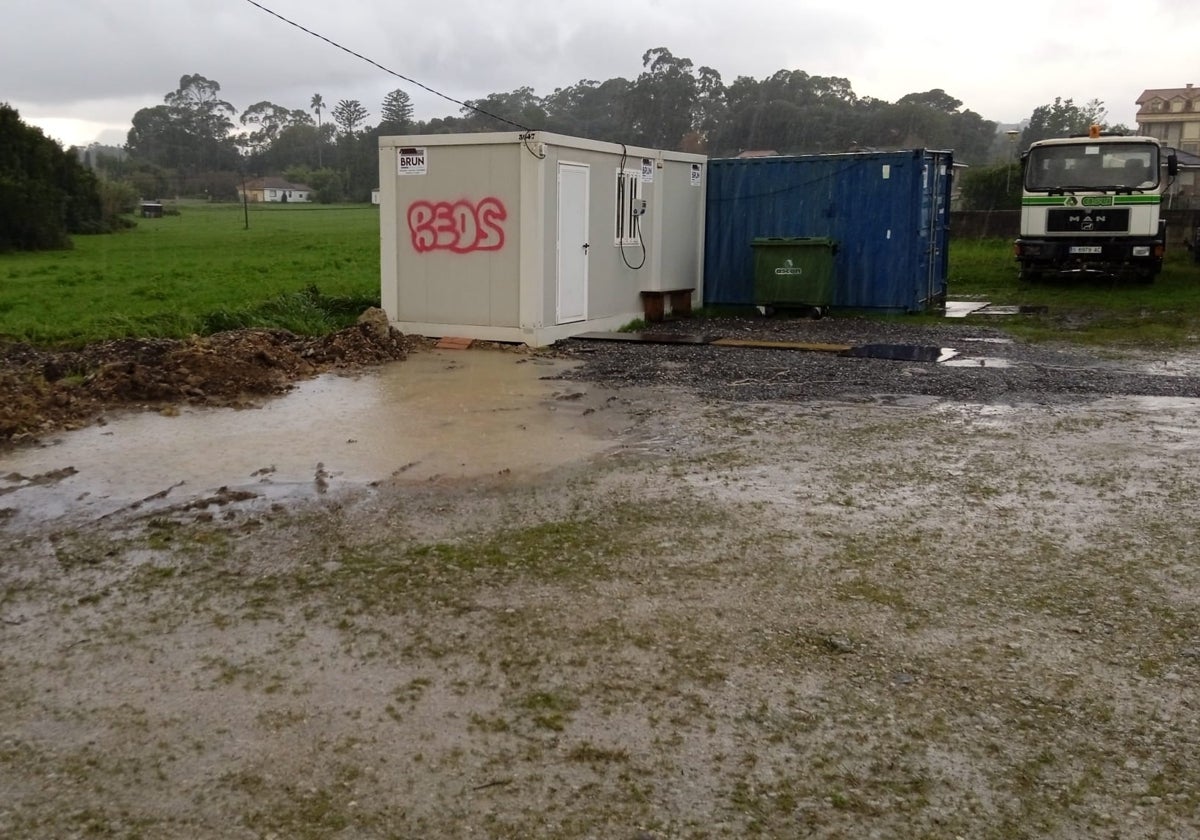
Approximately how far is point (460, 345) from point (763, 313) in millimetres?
5288

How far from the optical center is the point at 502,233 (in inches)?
517

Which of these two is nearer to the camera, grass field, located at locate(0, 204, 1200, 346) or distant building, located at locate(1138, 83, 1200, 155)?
grass field, located at locate(0, 204, 1200, 346)

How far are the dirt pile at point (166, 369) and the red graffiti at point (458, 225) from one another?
4.07 ft

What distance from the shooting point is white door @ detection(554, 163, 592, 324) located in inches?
527

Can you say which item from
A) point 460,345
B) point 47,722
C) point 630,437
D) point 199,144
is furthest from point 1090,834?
point 199,144

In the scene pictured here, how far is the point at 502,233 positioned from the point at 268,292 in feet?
22.8

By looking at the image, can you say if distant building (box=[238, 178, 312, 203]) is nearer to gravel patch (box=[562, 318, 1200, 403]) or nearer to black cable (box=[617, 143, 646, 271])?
black cable (box=[617, 143, 646, 271])

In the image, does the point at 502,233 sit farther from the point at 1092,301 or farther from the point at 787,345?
the point at 1092,301

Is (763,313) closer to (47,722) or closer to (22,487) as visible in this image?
(22,487)

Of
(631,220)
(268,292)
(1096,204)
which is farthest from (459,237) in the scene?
(1096,204)

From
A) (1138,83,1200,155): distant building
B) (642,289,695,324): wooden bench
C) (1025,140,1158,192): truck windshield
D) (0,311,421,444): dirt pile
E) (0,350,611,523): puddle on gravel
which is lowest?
(0,350,611,523): puddle on gravel

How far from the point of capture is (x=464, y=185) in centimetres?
1330

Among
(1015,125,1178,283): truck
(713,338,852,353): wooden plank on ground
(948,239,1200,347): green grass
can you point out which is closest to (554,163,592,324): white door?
(713,338,852,353): wooden plank on ground

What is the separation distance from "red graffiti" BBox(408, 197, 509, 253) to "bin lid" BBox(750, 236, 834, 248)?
4.61 meters
